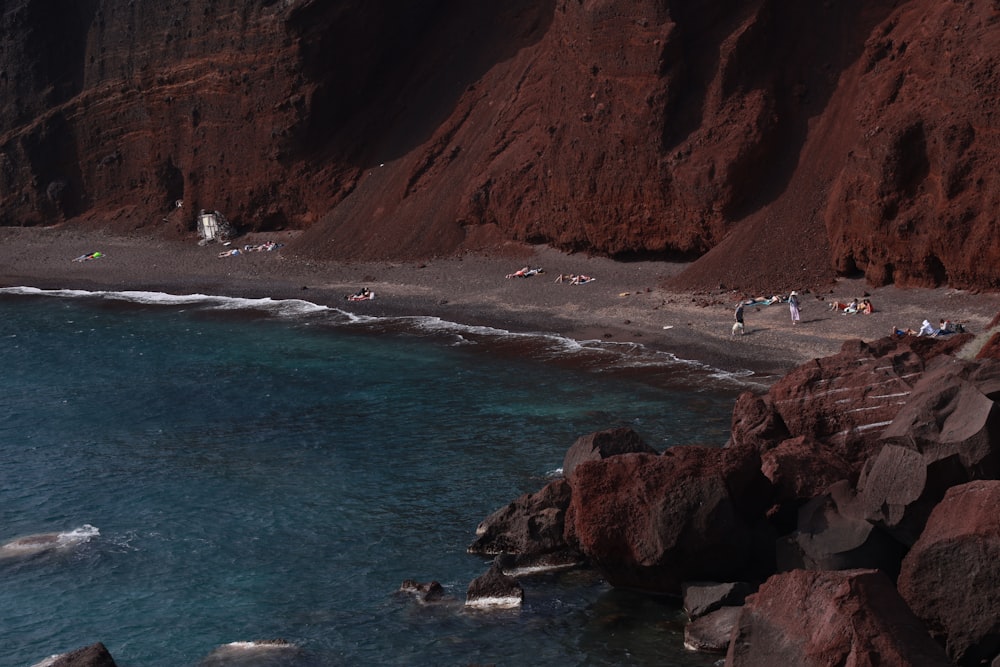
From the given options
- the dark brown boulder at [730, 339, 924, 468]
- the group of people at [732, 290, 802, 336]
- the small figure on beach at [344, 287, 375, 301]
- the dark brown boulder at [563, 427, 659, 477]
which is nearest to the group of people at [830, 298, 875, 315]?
the group of people at [732, 290, 802, 336]

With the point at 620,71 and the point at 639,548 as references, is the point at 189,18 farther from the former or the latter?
the point at 639,548

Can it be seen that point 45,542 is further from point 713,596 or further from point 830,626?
point 830,626

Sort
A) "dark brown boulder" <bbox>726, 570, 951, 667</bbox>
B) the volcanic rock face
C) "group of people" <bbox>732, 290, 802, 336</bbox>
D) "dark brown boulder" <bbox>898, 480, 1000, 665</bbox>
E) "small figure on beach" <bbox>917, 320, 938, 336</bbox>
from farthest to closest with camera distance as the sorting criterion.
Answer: the volcanic rock face < "group of people" <bbox>732, 290, 802, 336</bbox> < "small figure on beach" <bbox>917, 320, 938, 336</bbox> < "dark brown boulder" <bbox>898, 480, 1000, 665</bbox> < "dark brown boulder" <bbox>726, 570, 951, 667</bbox>

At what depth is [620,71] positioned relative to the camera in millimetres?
44344

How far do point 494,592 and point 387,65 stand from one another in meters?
49.0

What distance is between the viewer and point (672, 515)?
17.1 meters

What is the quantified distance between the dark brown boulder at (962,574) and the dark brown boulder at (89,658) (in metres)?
10.7

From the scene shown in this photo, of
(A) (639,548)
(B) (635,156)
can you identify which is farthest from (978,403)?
(B) (635,156)

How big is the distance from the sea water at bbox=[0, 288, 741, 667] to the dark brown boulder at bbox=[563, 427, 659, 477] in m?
2.31

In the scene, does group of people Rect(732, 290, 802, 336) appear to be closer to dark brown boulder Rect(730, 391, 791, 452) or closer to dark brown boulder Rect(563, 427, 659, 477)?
dark brown boulder Rect(730, 391, 791, 452)

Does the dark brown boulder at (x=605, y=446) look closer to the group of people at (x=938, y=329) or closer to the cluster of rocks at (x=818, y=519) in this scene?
the cluster of rocks at (x=818, y=519)

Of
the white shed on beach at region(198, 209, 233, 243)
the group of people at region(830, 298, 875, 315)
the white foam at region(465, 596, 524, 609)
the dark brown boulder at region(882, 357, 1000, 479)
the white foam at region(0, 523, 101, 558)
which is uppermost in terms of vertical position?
the white shed on beach at region(198, 209, 233, 243)

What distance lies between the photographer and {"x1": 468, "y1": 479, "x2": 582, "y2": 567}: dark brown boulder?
19656mm

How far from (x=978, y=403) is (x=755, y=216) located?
25.1 m
